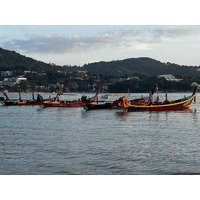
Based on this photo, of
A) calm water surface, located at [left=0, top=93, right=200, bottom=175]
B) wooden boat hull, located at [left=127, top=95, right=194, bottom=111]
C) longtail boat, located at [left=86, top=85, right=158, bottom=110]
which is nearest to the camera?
calm water surface, located at [left=0, top=93, right=200, bottom=175]

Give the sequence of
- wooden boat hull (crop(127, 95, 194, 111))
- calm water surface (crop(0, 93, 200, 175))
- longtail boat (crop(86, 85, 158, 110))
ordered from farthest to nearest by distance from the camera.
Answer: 1. wooden boat hull (crop(127, 95, 194, 111))
2. longtail boat (crop(86, 85, 158, 110))
3. calm water surface (crop(0, 93, 200, 175))

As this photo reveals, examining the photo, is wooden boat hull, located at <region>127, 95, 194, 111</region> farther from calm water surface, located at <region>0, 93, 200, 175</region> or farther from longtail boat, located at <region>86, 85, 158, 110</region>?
calm water surface, located at <region>0, 93, 200, 175</region>

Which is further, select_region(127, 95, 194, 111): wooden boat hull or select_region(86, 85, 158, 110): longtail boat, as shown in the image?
select_region(127, 95, 194, 111): wooden boat hull

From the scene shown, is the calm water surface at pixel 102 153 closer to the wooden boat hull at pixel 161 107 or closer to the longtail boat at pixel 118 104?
the longtail boat at pixel 118 104

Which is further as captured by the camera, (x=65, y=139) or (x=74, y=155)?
(x=65, y=139)

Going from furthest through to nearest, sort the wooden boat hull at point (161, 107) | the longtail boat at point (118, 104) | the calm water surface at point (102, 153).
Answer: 1. the wooden boat hull at point (161, 107)
2. the longtail boat at point (118, 104)
3. the calm water surface at point (102, 153)

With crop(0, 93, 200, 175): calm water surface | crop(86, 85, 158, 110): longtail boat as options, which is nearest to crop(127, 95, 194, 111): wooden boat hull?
crop(86, 85, 158, 110): longtail boat

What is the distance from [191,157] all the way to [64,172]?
8565mm

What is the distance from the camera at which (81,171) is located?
17703 mm

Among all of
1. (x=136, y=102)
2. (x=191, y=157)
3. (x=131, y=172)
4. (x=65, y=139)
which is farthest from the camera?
(x=136, y=102)

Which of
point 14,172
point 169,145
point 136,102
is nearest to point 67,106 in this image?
point 136,102

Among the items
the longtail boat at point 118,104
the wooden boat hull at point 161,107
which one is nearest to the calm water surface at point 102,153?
the longtail boat at point 118,104

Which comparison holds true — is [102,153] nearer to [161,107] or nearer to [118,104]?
[118,104]

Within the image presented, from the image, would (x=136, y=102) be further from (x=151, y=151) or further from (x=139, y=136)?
(x=151, y=151)
